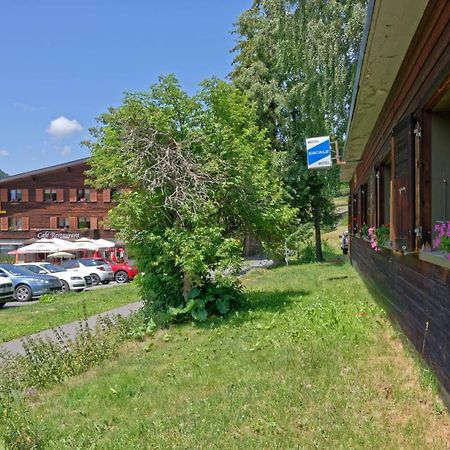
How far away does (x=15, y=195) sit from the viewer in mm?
49625

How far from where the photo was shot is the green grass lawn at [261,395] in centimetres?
404

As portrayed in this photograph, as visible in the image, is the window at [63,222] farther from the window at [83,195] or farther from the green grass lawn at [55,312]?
the green grass lawn at [55,312]

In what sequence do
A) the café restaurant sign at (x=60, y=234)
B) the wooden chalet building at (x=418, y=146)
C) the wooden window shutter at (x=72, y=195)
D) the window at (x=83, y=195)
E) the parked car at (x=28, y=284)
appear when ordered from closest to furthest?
1. the wooden chalet building at (x=418, y=146)
2. the parked car at (x=28, y=284)
3. the café restaurant sign at (x=60, y=234)
4. the window at (x=83, y=195)
5. the wooden window shutter at (x=72, y=195)

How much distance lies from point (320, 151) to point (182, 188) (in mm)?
9470

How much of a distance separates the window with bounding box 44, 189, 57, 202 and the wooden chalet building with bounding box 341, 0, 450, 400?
45.8 m

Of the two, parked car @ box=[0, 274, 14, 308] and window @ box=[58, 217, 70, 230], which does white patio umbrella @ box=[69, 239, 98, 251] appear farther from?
parked car @ box=[0, 274, 14, 308]

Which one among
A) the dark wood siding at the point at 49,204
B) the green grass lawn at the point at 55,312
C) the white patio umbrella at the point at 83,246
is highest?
the dark wood siding at the point at 49,204

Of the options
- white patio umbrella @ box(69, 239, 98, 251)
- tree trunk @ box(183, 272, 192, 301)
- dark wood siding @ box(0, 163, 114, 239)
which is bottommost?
white patio umbrella @ box(69, 239, 98, 251)

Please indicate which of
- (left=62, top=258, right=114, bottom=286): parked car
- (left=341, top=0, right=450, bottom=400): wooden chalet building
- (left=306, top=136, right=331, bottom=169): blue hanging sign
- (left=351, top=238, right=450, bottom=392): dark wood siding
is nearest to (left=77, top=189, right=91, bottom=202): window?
(left=62, top=258, right=114, bottom=286): parked car

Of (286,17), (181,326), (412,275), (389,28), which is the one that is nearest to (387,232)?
(412,275)

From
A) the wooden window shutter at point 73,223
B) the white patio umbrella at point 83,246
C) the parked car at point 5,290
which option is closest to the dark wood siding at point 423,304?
the parked car at point 5,290

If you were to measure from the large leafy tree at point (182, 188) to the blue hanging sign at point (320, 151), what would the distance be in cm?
747

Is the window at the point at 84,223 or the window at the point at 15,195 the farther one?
the window at the point at 15,195

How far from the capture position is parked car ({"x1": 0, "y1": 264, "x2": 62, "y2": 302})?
20.2 metres
